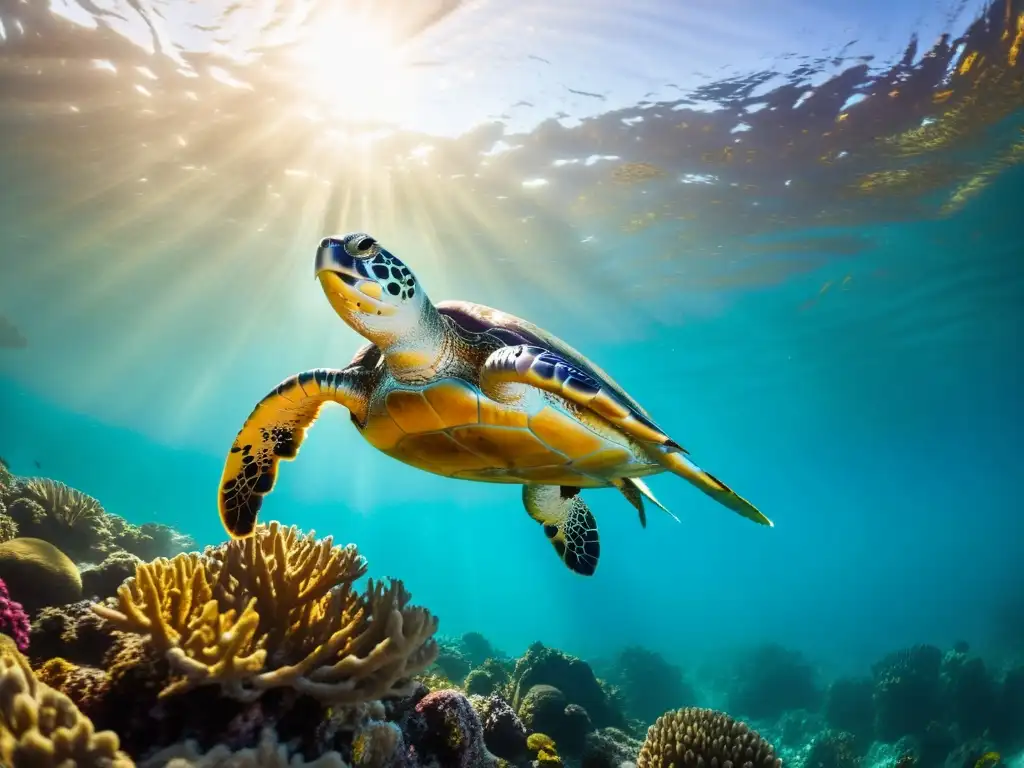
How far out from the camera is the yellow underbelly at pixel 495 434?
3.16 metres

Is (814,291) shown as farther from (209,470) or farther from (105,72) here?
(209,470)

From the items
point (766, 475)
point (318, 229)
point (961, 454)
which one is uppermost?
point (766, 475)

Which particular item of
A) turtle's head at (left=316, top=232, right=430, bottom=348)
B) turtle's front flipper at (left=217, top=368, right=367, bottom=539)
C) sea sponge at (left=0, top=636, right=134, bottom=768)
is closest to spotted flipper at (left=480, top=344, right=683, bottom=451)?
turtle's head at (left=316, top=232, right=430, bottom=348)

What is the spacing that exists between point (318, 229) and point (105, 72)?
7.43 meters

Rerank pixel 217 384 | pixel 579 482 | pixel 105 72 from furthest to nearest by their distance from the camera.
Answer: pixel 217 384
pixel 105 72
pixel 579 482

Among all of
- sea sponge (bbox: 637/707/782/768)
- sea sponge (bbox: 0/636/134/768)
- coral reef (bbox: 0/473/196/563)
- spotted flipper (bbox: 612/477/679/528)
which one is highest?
spotted flipper (bbox: 612/477/679/528)

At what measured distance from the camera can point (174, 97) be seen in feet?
37.2

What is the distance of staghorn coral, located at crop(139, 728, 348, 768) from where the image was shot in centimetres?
169

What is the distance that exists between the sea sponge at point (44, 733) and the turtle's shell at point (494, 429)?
2.01 m

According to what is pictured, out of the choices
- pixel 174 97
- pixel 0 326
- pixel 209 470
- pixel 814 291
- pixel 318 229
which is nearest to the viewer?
pixel 174 97

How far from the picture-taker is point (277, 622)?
2.38 meters

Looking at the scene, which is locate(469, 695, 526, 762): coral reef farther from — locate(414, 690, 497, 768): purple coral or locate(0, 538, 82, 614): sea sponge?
locate(0, 538, 82, 614): sea sponge

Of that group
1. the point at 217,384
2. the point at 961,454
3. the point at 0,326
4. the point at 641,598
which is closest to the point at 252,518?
the point at 0,326

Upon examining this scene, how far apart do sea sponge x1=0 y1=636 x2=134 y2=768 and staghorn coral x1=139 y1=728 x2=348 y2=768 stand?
0.15 meters
